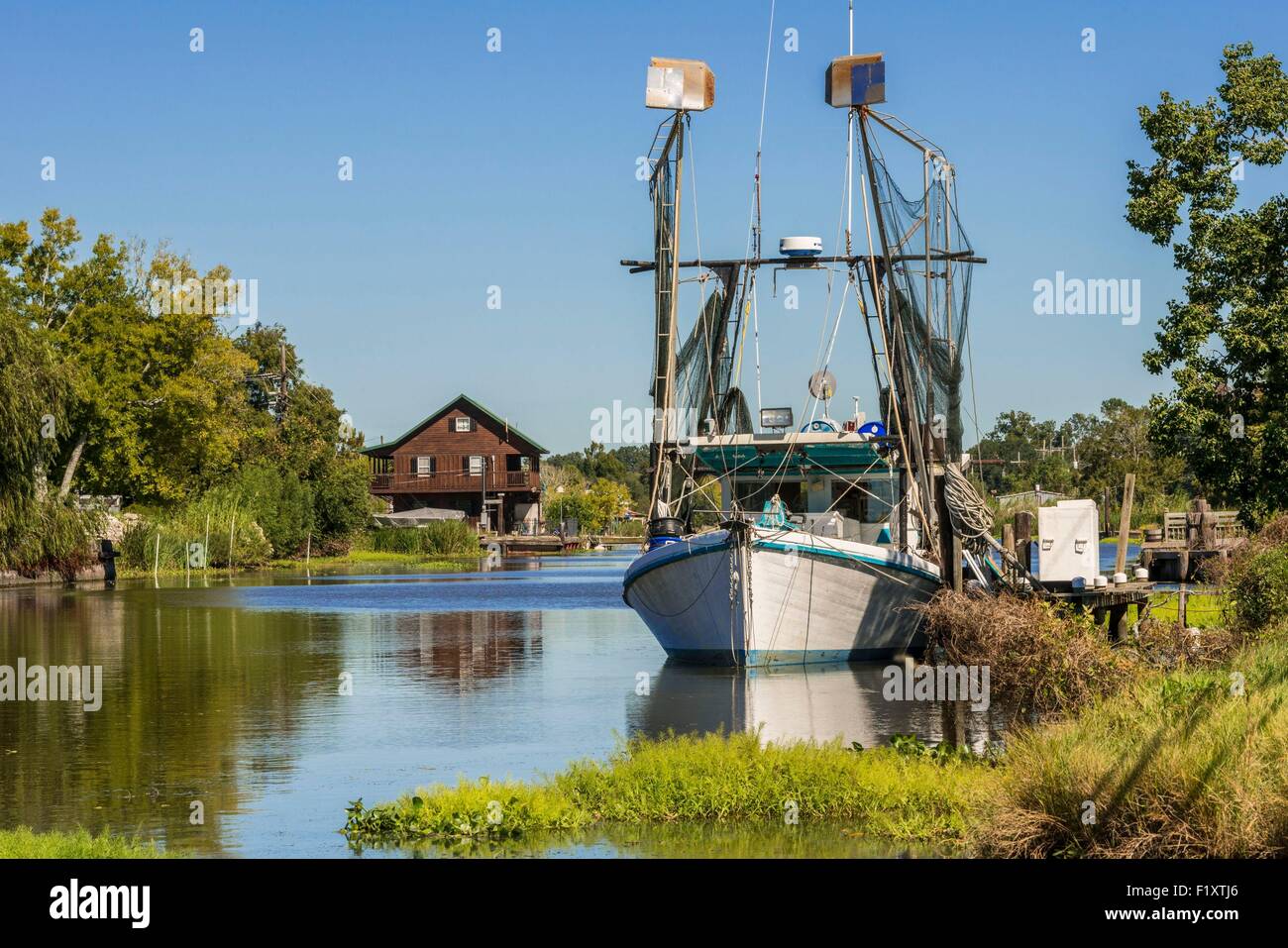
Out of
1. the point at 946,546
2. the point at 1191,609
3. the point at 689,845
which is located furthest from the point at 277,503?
the point at 689,845

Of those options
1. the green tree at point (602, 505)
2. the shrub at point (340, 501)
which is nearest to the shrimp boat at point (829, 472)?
the shrub at point (340, 501)

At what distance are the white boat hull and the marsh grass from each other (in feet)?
45.5

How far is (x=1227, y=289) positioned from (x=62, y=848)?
22.4 m

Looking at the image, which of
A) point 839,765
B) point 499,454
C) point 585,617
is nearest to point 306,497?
point 499,454

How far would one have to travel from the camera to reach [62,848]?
11523 millimetres

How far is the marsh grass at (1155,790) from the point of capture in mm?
10625

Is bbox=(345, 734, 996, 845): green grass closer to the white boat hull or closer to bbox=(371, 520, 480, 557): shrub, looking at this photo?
the white boat hull

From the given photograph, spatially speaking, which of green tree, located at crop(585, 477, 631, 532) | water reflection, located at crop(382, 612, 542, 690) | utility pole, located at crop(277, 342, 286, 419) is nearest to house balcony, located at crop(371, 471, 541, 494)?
utility pole, located at crop(277, 342, 286, 419)

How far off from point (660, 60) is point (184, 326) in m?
43.7

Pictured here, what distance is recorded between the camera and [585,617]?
44.6 metres

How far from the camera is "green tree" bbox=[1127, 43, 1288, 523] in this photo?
88.1 feet

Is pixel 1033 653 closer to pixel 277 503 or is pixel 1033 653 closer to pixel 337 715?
pixel 337 715
